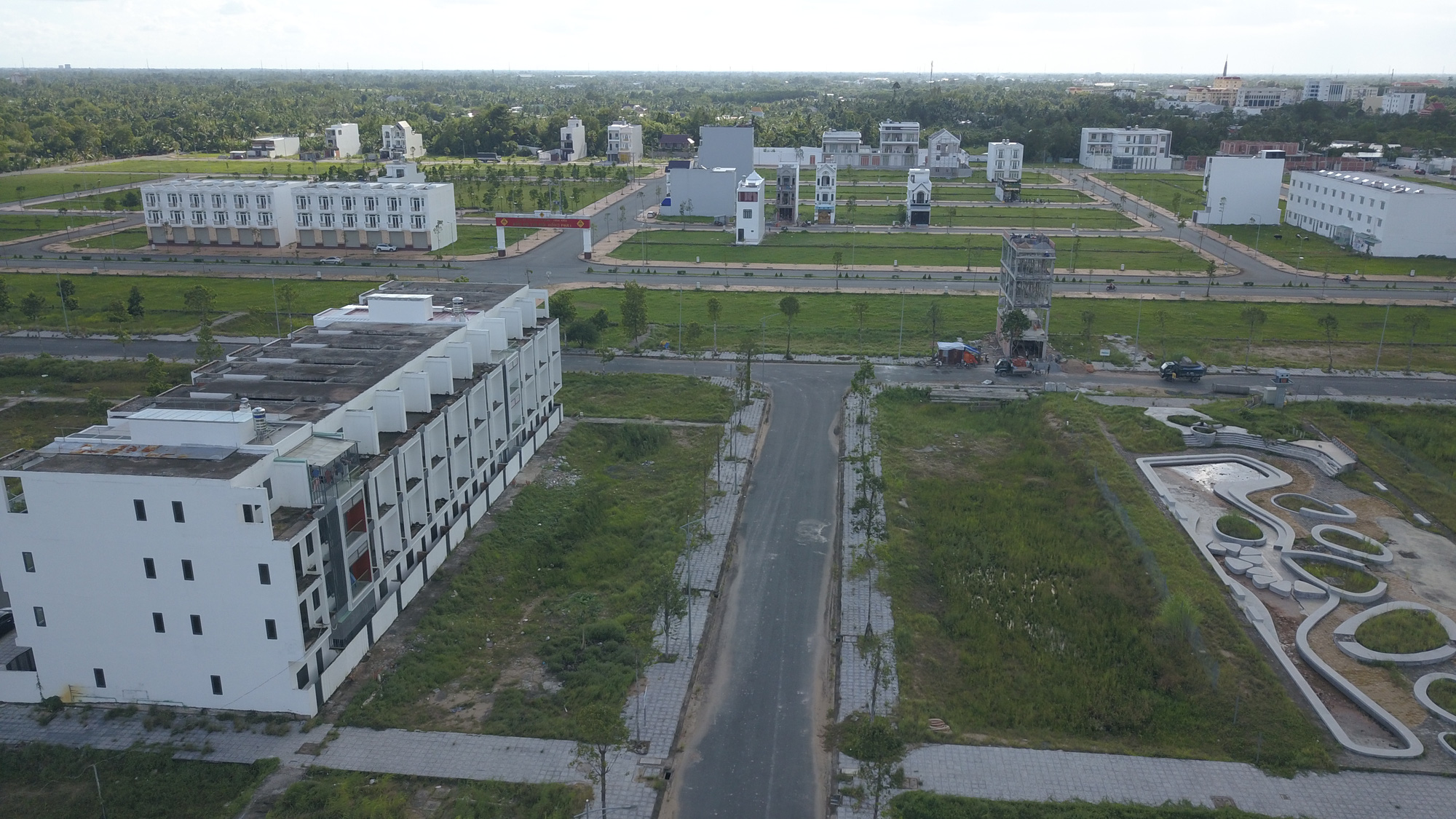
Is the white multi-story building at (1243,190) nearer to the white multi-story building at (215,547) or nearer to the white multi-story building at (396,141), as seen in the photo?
the white multi-story building at (215,547)

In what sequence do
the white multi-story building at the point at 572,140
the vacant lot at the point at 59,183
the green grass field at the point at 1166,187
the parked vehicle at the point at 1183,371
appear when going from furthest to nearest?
the white multi-story building at the point at 572,140 < the vacant lot at the point at 59,183 < the green grass field at the point at 1166,187 < the parked vehicle at the point at 1183,371

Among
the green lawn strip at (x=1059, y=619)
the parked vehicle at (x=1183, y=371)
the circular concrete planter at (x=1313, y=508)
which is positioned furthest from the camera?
the parked vehicle at (x=1183, y=371)

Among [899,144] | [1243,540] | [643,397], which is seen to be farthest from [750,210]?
[899,144]

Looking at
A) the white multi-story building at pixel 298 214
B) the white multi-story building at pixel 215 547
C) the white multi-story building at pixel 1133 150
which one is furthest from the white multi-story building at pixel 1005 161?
the white multi-story building at pixel 215 547

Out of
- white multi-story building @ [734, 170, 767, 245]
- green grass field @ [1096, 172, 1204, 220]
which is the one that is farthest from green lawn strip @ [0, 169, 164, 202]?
green grass field @ [1096, 172, 1204, 220]

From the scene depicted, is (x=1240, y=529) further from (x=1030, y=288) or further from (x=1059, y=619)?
(x=1030, y=288)

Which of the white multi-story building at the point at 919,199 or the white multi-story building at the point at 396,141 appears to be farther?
the white multi-story building at the point at 396,141

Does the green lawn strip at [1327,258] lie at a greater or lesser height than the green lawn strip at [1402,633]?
greater
